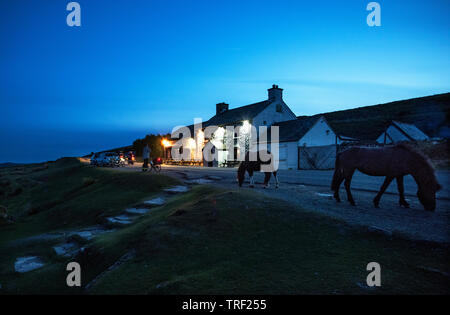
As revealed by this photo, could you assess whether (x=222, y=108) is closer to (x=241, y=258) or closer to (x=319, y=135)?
(x=319, y=135)

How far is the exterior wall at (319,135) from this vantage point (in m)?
30.9

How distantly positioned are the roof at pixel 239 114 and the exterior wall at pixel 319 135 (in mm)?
8664

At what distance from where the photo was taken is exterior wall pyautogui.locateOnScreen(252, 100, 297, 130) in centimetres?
3688

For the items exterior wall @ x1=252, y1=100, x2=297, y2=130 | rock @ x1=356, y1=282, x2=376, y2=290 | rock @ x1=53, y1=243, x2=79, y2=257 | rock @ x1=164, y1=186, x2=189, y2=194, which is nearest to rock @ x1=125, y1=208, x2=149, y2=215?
rock @ x1=53, y1=243, x2=79, y2=257

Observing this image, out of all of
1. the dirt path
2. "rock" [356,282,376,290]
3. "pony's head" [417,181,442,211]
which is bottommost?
"rock" [356,282,376,290]

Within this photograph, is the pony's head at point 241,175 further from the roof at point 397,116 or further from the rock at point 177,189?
the roof at point 397,116

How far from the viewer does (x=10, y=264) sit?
771 centimetres

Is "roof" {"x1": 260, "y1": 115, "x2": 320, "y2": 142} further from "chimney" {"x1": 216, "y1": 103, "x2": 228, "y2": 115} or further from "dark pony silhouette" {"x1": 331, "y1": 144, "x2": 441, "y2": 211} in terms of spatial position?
"dark pony silhouette" {"x1": 331, "y1": 144, "x2": 441, "y2": 211}

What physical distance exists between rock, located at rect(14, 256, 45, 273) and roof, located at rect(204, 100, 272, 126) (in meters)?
31.3

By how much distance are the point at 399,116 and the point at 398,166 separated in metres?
95.4

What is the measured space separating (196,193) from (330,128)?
2834cm

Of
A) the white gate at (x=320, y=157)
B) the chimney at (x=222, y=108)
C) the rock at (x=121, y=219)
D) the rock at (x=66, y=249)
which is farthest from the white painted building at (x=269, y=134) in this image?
the rock at (x=66, y=249)

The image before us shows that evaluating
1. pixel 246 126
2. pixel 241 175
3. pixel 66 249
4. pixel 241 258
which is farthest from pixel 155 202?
pixel 246 126
